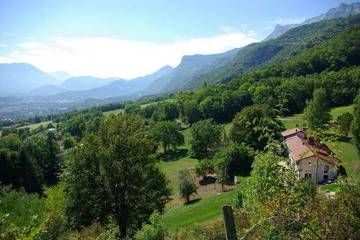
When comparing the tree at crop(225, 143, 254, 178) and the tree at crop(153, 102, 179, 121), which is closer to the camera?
the tree at crop(225, 143, 254, 178)

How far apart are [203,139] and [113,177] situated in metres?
54.2

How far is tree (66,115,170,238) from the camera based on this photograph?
69.4 ft

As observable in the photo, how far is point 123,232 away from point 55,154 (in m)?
65.5

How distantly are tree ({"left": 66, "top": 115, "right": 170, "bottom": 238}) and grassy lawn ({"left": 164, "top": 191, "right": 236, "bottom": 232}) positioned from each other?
11250 mm

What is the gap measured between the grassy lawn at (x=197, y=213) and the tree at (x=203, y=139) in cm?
3057

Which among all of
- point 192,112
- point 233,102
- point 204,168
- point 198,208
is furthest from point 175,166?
point 233,102

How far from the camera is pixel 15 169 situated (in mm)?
67562

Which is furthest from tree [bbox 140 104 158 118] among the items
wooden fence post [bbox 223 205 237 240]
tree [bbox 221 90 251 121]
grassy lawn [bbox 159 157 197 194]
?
wooden fence post [bbox 223 205 237 240]

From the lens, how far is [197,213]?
3744 centimetres

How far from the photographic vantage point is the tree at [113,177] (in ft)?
69.4

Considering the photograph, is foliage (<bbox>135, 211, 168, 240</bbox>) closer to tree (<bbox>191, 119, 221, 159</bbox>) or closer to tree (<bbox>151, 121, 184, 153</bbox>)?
tree (<bbox>191, 119, 221, 159</bbox>)

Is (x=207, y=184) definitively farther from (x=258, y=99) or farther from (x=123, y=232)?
(x=258, y=99)

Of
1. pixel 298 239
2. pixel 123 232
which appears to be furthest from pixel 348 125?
pixel 298 239

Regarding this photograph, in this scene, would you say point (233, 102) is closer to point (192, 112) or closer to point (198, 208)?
point (192, 112)
